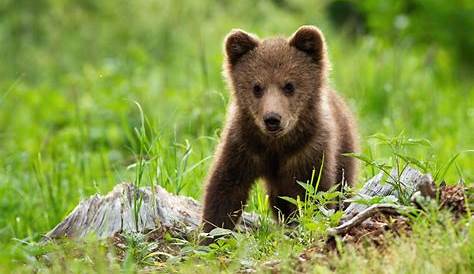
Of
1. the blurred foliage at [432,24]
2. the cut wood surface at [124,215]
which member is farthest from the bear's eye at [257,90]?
the blurred foliage at [432,24]

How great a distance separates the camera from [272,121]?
22.4 ft

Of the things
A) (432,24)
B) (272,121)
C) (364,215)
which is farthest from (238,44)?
(432,24)

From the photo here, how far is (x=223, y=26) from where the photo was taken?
14648 millimetres

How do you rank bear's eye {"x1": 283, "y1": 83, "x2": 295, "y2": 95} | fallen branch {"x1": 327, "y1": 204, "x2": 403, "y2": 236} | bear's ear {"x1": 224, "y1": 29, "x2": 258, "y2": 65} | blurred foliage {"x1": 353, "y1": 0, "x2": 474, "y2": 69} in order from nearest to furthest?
fallen branch {"x1": 327, "y1": 204, "x2": 403, "y2": 236} < bear's eye {"x1": 283, "y1": 83, "x2": 295, "y2": 95} < bear's ear {"x1": 224, "y1": 29, "x2": 258, "y2": 65} < blurred foliage {"x1": 353, "y1": 0, "x2": 474, "y2": 69}

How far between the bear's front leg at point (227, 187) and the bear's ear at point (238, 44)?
0.75 m

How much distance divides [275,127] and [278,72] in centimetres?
54

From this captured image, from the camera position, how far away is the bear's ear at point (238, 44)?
24.0 feet

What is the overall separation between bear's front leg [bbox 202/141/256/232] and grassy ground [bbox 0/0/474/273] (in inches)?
11.0

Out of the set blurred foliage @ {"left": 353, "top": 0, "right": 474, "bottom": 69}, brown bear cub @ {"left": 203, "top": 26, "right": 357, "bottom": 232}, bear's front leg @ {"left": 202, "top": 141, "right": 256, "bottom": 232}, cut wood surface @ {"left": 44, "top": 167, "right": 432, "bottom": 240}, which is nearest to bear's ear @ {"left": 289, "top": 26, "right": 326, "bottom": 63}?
brown bear cub @ {"left": 203, "top": 26, "right": 357, "bottom": 232}

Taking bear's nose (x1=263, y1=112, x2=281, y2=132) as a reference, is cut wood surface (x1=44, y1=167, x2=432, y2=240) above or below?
below

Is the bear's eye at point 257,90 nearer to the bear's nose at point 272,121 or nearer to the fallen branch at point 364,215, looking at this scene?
the bear's nose at point 272,121

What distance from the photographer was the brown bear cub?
6852 mm

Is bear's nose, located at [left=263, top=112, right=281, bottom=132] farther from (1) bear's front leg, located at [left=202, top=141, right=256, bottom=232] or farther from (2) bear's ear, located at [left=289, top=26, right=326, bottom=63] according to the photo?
(2) bear's ear, located at [left=289, top=26, right=326, bottom=63]

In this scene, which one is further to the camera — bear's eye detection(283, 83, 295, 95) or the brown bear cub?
bear's eye detection(283, 83, 295, 95)
